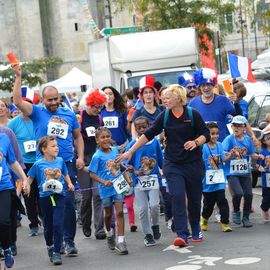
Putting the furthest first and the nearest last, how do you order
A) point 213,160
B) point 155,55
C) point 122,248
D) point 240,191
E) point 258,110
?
point 155,55 < point 258,110 < point 240,191 < point 213,160 < point 122,248

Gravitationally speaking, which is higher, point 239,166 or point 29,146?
point 29,146

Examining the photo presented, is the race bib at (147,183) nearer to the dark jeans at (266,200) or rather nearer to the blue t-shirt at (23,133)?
the dark jeans at (266,200)

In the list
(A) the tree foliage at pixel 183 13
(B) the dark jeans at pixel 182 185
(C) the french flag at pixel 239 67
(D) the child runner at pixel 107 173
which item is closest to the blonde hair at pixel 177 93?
(B) the dark jeans at pixel 182 185

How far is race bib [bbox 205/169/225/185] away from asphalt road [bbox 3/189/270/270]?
60 centimetres

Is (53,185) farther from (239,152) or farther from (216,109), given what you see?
(216,109)

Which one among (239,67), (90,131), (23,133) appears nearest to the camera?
(90,131)

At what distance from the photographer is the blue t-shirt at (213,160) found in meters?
11.6

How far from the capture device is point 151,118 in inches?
482

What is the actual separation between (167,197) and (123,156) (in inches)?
69.4

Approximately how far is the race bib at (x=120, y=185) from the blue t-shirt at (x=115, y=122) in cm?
259

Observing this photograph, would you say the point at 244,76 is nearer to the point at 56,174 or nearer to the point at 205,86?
the point at 205,86

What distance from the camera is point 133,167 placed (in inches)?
439

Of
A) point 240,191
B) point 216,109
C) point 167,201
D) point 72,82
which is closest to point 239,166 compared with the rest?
point 240,191

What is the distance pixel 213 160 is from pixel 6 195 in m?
3.23
